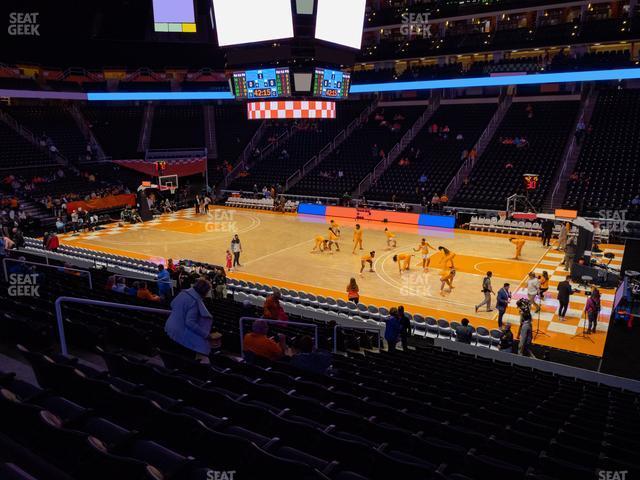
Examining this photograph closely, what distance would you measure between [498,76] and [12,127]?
37222mm

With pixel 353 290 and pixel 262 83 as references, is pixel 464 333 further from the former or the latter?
pixel 262 83

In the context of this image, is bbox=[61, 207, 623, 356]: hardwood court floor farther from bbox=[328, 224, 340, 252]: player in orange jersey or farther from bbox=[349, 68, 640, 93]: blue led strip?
bbox=[349, 68, 640, 93]: blue led strip

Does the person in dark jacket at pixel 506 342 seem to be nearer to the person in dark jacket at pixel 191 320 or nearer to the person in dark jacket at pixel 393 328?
the person in dark jacket at pixel 393 328

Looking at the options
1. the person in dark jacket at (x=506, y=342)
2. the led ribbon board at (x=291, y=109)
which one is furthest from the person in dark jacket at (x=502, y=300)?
the led ribbon board at (x=291, y=109)

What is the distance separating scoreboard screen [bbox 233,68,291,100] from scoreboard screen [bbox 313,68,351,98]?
112cm

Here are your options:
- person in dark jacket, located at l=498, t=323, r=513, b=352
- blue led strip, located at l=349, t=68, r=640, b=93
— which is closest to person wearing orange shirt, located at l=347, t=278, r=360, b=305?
person in dark jacket, located at l=498, t=323, r=513, b=352

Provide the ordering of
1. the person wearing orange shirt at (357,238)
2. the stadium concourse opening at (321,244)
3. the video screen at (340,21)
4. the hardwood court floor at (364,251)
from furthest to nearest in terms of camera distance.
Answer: the person wearing orange shirt at (357,238) → the video screen at (340,21) → the hardwood court floor at (364,251) → the stadium concourse opening at (321,244)

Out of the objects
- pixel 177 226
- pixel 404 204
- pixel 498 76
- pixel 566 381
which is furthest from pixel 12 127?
pixel 566 381

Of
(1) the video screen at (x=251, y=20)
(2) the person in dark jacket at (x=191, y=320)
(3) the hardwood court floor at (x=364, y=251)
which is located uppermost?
(1) the video screen at (x=251, y=20)

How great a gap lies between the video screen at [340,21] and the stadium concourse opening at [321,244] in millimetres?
106

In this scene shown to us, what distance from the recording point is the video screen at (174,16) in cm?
3766

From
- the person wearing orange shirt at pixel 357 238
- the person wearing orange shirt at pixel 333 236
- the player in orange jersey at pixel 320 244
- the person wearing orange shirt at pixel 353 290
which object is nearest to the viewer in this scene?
the person wearing orange shirt at pixel 353 290

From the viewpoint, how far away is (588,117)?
117ft

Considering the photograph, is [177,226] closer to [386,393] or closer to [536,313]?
[536,313]
